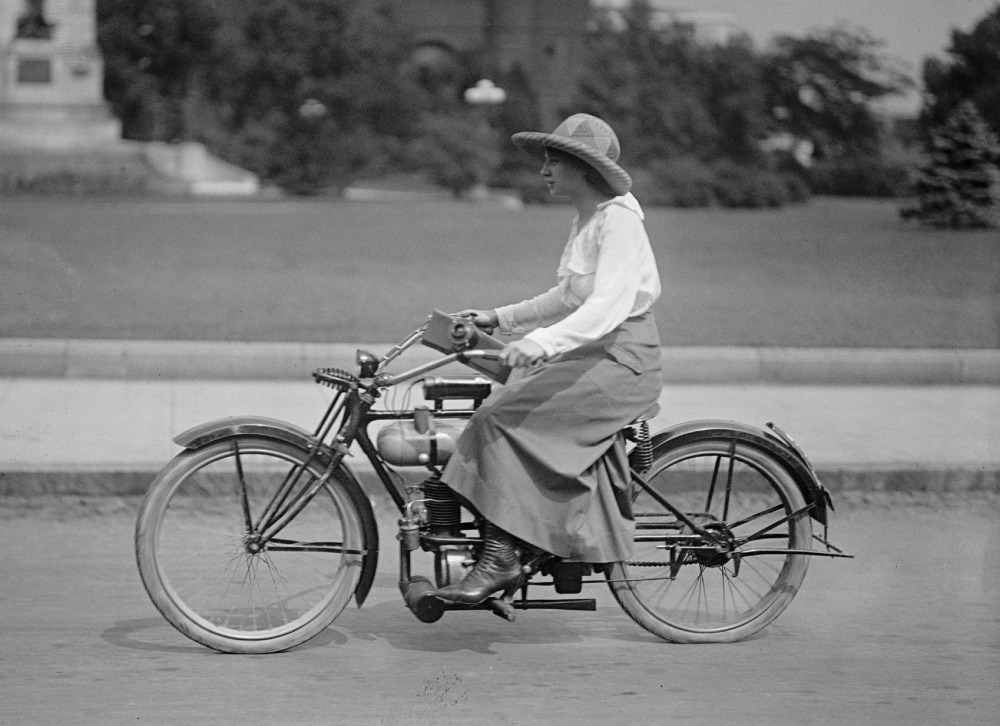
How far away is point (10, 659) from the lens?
16.0 ft

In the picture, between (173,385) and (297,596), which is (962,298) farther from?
(297,596)

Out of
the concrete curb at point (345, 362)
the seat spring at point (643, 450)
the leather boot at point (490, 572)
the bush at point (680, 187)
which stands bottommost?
the bush at point (680, 187)

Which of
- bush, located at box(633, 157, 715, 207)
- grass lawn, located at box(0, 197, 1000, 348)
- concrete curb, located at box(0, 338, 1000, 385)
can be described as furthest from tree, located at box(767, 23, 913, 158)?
concrete curb, located at box(0, 338, 1000, 385)

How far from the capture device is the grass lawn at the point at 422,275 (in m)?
12.6

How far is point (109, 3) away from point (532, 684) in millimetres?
47867

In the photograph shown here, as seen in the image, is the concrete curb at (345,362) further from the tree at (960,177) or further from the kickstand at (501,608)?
the tree at (960,177)

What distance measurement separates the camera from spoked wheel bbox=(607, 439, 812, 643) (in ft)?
16.9

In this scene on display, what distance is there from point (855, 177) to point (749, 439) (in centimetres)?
3246

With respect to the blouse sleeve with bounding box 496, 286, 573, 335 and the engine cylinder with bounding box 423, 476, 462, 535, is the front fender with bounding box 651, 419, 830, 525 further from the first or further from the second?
the engine cylinder with bounding box 423, 476, 462, 535

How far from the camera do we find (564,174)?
4852 mm

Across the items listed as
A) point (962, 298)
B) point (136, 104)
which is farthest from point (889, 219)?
point (136, 104)

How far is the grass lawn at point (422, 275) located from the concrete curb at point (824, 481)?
12.7ft

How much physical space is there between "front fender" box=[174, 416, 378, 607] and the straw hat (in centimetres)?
120

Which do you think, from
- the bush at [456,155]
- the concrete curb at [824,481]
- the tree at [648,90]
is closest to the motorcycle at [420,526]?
the concrete curb at [824,481]
